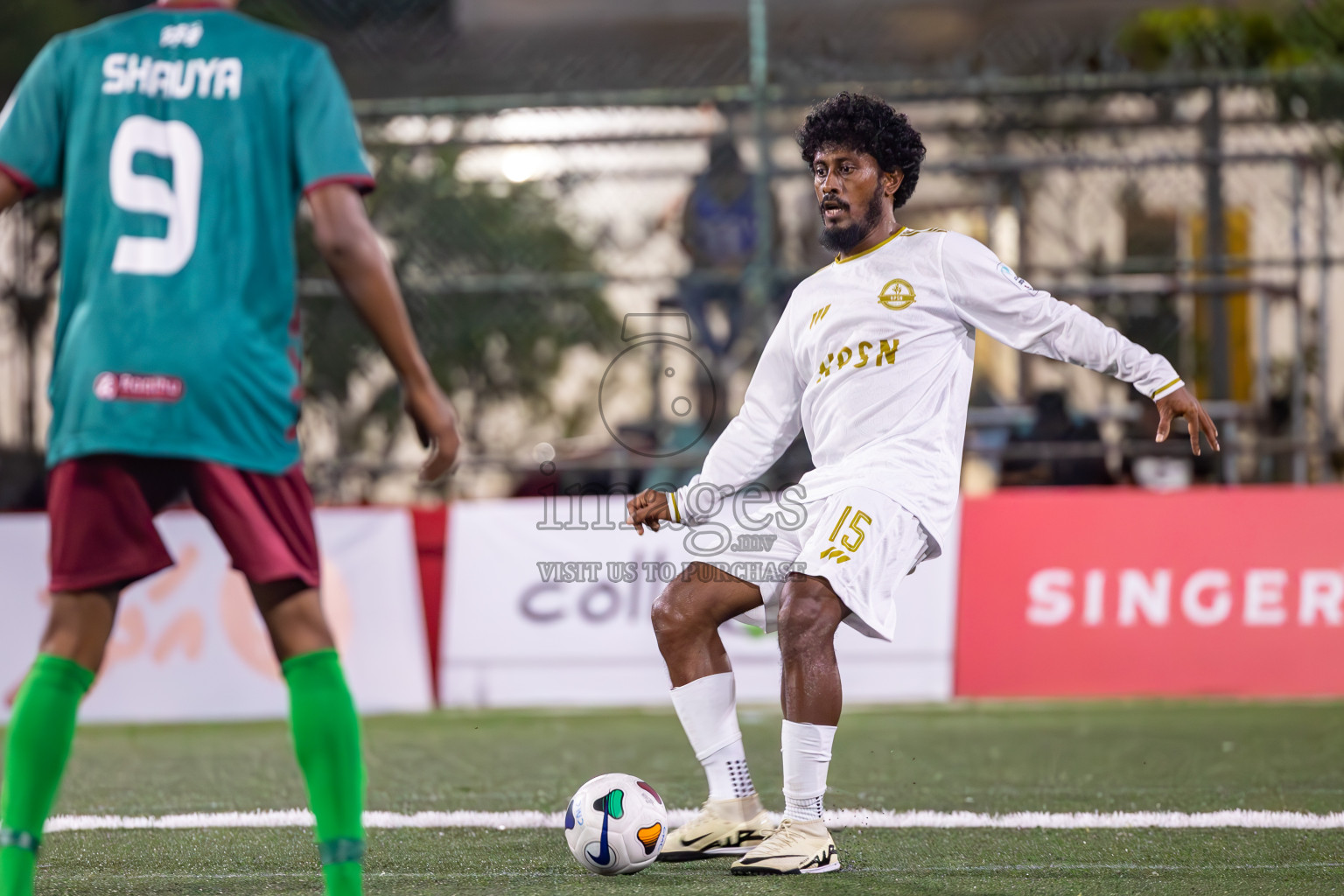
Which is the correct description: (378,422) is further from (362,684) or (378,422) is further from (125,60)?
(125,60)

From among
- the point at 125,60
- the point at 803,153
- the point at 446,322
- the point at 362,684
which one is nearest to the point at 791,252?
the point at 446,322

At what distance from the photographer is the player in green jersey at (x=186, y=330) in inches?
119

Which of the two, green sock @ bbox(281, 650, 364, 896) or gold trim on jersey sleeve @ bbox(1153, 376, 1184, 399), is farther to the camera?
gold trim on jersey sleeve @ bbox(1153, 376, 1184, 399)

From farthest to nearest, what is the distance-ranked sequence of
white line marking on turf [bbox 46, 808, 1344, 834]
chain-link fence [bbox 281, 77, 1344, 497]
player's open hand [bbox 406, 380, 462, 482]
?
chain-link fence [bbox 281, 77, 1344, 497]
white line marking on turf [bbox 46, 808, 1344, 834]
player's open hand [bbox 406, 380, 462, 482]

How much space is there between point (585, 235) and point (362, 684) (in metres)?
3.38

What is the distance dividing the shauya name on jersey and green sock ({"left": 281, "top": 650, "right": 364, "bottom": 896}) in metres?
1.12

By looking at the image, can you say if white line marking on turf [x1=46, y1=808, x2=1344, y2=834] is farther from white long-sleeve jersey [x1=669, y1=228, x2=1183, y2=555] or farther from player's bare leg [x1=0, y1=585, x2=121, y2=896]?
player's bare leg [x1=0, y1=585, x2=121, y2=896]

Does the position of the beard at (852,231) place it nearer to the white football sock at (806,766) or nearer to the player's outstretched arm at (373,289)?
the white football sock at (806,766)

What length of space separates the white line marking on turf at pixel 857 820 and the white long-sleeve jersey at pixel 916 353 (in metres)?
1.05

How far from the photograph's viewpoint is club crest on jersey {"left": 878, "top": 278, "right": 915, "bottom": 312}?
14.4 ft

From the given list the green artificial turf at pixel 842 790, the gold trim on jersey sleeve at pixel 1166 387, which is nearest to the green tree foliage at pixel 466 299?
the green artificial turf at pixel 842 790

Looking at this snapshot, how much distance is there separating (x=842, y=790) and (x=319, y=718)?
302 cm

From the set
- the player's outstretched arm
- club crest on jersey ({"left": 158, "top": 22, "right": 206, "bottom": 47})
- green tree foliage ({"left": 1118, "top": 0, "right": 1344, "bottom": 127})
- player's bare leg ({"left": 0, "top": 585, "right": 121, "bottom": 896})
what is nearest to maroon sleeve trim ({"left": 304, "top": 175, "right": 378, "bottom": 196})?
the player's outstretched arm

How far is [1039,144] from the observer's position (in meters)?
10.5
